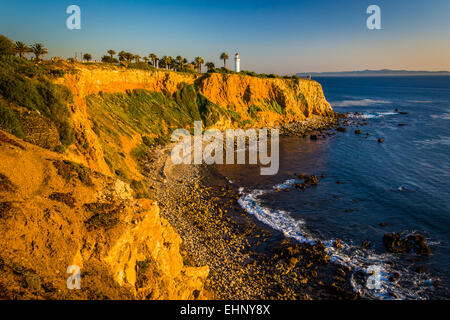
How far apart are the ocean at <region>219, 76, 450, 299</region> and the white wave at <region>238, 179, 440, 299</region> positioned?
0.23ft

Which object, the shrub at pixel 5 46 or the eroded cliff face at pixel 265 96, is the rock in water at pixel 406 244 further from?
the eroded cliff face at pixel 265 96

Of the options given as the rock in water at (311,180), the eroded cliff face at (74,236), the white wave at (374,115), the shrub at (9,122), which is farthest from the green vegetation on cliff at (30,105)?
the white wave at (374,115)

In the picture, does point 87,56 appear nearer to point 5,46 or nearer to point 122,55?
point 122,55

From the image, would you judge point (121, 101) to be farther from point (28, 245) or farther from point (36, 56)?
point (28, 245)

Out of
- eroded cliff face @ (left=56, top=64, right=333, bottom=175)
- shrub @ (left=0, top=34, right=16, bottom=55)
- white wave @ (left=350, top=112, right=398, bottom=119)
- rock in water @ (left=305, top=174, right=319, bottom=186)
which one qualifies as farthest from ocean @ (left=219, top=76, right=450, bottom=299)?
white wave @ (left=350, top=112, right=398, bottom=119)

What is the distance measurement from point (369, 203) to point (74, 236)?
3039cm

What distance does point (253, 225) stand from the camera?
81.7 ft

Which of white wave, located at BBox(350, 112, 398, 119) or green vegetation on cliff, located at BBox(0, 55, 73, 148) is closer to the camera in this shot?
green vegetation on cliff, located at BBox(0, 55, 73, 148)

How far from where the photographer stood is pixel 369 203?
96.3ft

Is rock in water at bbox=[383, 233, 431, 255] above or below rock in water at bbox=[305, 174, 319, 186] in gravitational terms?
below

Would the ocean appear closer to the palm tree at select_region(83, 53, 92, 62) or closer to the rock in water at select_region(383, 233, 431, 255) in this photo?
the rock in water at select_region(383, 233, 431, 255)

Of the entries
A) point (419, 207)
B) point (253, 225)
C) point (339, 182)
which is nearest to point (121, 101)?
point (253, 225)

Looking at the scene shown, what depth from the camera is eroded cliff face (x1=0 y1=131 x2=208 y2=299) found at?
26.5ft
